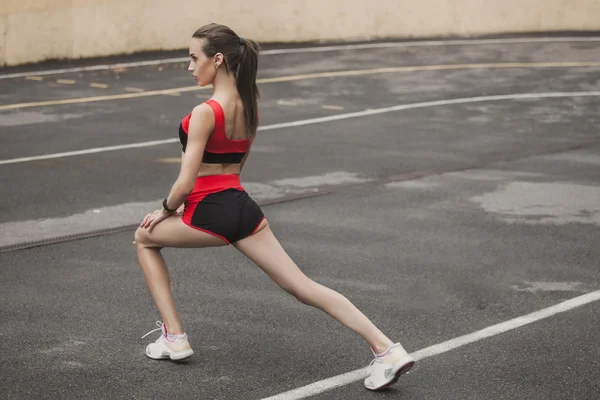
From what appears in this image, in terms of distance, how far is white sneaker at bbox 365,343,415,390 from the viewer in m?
5.73

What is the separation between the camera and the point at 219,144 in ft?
18.9

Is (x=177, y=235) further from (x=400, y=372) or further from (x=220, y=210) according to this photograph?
(x=400, y=372)

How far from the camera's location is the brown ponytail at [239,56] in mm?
5762

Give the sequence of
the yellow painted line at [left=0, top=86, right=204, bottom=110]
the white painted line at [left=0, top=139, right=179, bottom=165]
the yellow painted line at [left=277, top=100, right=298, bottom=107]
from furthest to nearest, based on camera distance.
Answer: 1. the yellow painted line at [left=277, top=100, right=298, bottom=107]
2. the yellow painted line at [left=0, top=86, right=204, bottom=110]
3. the white painted line at [left=0, top=139, right=179, bottom=165]

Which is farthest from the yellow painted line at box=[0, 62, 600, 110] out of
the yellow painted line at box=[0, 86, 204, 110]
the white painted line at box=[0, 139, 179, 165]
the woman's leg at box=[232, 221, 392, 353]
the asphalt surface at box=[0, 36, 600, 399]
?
the woman's leg at box=[232, 221, 392, 353]

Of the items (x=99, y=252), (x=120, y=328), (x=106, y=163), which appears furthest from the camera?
(x=106, y=163)

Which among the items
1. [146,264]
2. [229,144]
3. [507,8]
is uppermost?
[229,144]

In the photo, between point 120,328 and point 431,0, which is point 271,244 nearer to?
point 120,328

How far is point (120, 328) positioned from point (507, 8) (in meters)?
21.8

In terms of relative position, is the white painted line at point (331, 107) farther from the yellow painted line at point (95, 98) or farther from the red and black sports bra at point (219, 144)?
the red and black sports bra at point (219, 144)

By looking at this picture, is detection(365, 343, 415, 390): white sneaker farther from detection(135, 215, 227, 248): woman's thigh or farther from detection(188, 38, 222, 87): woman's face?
detection(188, 38, 222, 87): woman's face

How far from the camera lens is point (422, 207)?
1038 centimetres

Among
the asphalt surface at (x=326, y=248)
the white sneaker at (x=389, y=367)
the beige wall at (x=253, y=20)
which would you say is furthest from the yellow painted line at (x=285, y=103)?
the white sneaker at (x=389, y=367)

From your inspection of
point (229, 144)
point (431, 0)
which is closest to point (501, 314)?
point (229, 144)
